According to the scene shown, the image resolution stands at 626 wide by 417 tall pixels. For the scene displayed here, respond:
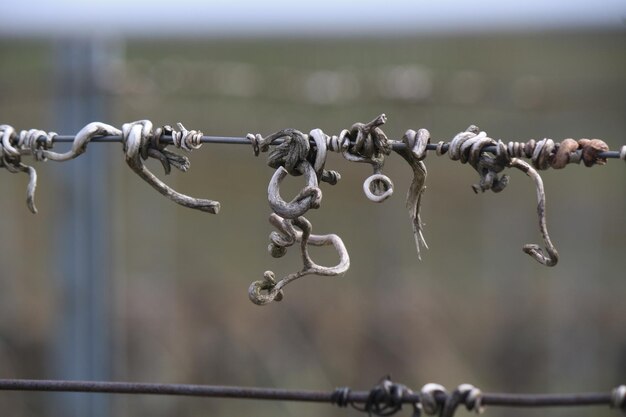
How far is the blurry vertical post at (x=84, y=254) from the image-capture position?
78.0 inches

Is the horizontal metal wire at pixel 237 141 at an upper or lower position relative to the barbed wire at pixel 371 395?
upper

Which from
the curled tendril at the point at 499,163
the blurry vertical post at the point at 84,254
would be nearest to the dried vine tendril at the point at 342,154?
the curled tendril at the point at 499,163

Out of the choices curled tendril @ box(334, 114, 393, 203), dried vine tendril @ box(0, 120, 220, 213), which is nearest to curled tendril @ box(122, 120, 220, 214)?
dried vine tendril @ box(0, 120, 220, 213)

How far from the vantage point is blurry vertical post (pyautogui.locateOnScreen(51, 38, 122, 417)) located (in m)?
1.98

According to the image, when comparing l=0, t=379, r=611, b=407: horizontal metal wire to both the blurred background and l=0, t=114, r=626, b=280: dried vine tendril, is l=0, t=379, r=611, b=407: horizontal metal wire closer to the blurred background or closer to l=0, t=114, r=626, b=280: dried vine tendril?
l=0, t=114, r=626, b=280: dried vine tendril

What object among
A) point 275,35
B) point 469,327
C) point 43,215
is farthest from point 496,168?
point 275,35

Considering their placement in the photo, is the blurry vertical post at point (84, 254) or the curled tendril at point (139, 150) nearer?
the curled tendril at point (139, 150)

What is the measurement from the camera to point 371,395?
0.61 m

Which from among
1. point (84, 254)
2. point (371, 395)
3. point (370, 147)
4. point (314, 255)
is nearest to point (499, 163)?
point (370, 147)

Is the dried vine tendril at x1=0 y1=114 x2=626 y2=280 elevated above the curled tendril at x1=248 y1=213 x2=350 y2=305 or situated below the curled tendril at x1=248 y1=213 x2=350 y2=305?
above

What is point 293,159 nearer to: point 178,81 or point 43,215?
point 178,81

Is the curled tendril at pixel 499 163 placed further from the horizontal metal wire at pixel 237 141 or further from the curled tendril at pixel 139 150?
the curled tendril at pixel 139 150

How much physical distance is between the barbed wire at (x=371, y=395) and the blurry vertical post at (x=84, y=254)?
143 centimetres

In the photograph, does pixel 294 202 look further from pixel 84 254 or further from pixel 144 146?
pixel 84 254
